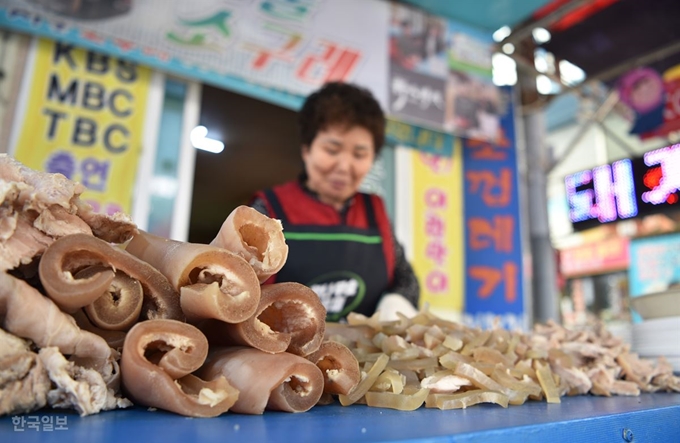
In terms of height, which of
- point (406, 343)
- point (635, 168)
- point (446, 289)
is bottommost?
point (406, 343)

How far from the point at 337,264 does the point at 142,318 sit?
72.3 inches

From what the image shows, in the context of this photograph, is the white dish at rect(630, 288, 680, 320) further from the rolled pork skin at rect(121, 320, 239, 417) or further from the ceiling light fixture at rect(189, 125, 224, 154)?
the ceiling light fixture at rect(189, 125, 224, 154)

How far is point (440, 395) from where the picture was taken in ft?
2.93

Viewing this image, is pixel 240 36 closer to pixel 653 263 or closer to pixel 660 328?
pixel 660 328

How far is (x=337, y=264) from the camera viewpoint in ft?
8.52

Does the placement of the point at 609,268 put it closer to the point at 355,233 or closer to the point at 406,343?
the point at 355,233

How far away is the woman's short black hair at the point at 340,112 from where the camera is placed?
2.56m

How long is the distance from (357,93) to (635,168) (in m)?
3.22

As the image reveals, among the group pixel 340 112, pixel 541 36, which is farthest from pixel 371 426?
pixel 541 36

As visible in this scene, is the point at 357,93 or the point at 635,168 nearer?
the point at 357,93

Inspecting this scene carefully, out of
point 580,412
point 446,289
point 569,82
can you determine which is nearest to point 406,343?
point 580,412

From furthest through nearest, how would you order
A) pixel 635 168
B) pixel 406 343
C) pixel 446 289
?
pixel 635 168 < pixel 446 289 < pixel 406 343

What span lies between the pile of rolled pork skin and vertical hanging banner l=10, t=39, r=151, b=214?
2.19m

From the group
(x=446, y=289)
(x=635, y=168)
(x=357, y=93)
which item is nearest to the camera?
(x=357, y=93)
